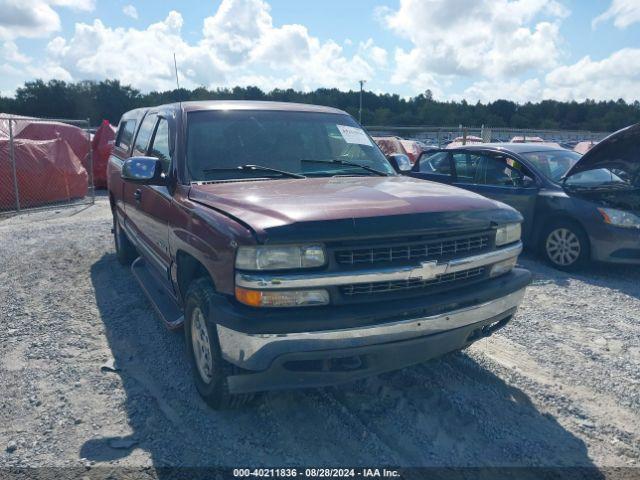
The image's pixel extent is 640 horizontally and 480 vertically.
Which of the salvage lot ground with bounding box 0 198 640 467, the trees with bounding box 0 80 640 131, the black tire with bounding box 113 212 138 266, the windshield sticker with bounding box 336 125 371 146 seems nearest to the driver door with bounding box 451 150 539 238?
the salvage lot ground with bounding box 0 198 640 467

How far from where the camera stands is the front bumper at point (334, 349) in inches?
103

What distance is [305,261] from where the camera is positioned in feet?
8.73

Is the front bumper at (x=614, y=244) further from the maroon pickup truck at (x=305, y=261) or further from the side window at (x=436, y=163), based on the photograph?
the maroon pickup truck at (x=305, y=261)

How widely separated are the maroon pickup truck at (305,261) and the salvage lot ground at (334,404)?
1.20ft

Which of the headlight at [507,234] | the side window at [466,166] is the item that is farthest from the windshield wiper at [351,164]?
the side window at [466,166]

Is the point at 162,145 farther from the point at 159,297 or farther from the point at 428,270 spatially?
the point at 428,270

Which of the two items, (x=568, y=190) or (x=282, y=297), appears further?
(x=568, y=190)

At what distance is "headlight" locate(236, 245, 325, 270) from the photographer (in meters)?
2.63

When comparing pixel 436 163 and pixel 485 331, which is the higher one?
pixel 436 163

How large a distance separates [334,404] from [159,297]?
1.84 m

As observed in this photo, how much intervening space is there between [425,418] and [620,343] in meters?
2.24

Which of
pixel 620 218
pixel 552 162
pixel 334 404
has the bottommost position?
pixel 334 404

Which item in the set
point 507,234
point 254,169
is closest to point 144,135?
point 254,169

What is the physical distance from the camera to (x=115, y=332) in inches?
180
